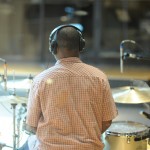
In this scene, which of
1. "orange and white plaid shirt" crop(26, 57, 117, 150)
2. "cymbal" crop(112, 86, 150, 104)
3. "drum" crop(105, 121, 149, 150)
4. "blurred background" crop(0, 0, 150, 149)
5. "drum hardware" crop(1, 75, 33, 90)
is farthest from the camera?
"blurred background" crop(0, 0, 150, 149)

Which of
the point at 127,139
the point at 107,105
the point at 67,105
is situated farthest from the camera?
the point at 127,139

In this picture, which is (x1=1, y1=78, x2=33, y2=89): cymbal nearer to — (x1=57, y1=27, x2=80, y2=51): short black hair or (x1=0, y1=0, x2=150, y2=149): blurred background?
(x1=57, y1=27, x2=80, y2=51): short black hair

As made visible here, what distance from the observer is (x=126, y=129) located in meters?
3.07

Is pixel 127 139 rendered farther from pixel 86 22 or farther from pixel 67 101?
pixel 86 22

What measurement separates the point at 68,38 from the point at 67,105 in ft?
1.22

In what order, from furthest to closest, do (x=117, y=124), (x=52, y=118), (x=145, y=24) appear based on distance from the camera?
Answer: (x=145, y=24)
(x=117, y=124)
(x=52, y=118)

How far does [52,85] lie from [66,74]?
10 centimetres

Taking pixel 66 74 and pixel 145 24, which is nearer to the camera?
pixel 66 74

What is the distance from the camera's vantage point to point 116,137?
291cm

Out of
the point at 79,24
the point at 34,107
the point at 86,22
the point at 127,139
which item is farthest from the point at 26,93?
Answer: the point at 86,22

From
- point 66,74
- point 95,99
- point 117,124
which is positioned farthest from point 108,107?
point 117,124

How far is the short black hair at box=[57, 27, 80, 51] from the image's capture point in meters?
2.15

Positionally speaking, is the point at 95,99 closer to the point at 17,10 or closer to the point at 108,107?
the point at 108,107

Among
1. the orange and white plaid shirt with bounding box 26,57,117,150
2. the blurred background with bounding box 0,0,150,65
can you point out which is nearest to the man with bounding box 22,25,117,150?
the orange and white plaid shirt with bounding box 26,57,117,150
